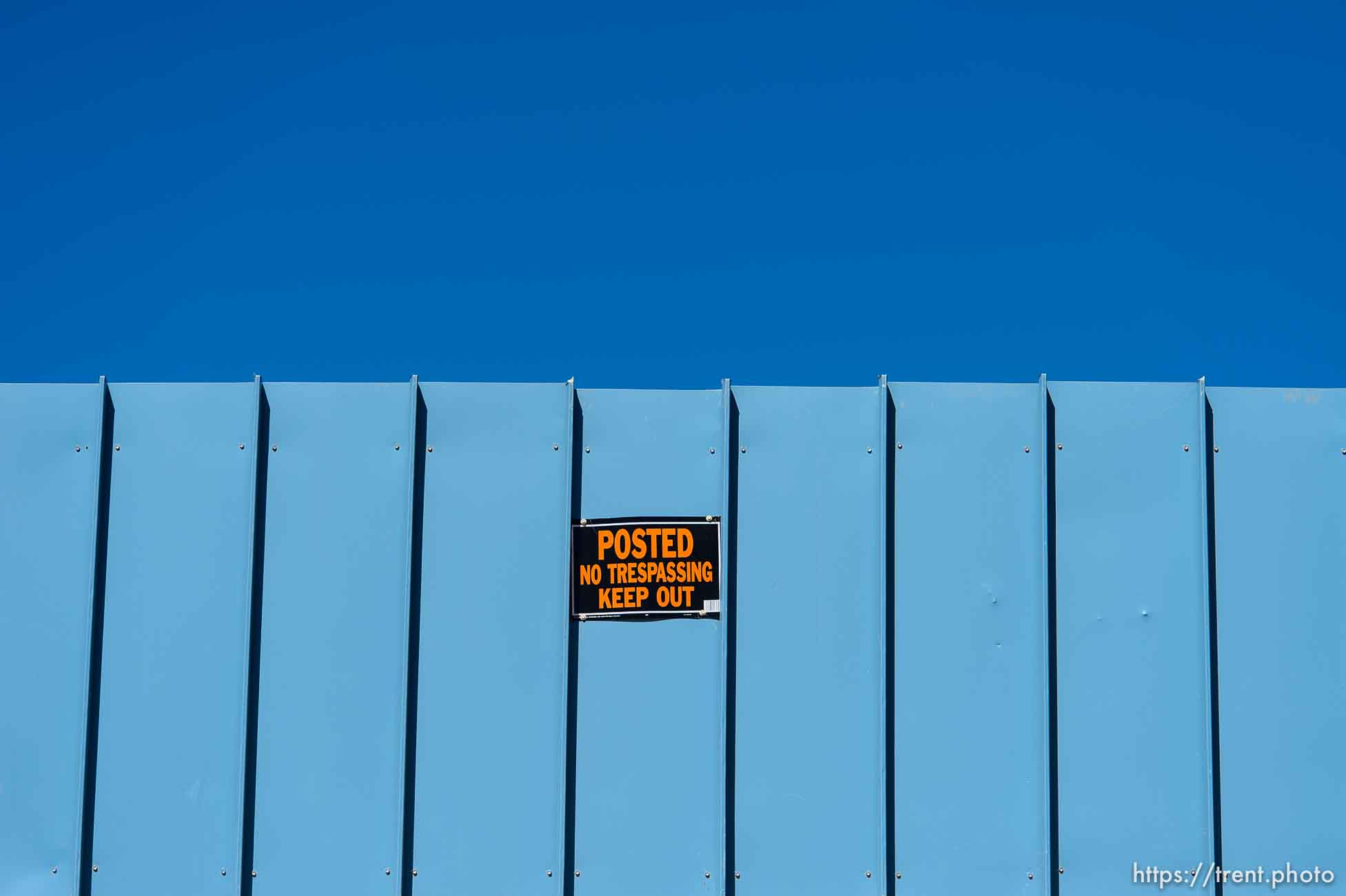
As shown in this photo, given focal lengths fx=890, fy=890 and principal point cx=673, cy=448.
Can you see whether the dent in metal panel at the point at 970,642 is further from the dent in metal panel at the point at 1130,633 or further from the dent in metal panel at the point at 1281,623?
the dent in metal panel at the point at 1281,623

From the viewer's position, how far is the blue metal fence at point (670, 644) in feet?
15.1

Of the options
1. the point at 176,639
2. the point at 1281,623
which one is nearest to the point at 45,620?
the point at 176,639

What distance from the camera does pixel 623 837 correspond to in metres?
4.60

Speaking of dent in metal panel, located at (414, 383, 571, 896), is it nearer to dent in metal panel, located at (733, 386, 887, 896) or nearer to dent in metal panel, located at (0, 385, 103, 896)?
dent in metal panel, located at (733, 386, 887, 896)

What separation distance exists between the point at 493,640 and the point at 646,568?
2.90ft

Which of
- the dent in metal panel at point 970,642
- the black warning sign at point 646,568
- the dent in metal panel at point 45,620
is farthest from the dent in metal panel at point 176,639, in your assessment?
the dent in metal panel at point 970,642

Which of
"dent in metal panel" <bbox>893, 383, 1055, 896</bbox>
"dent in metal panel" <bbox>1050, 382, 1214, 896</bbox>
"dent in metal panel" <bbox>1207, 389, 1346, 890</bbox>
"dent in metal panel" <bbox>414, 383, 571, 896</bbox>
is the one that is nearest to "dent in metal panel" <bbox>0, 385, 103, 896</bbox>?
"dent in metal panel" <bbox>414, 383, 571, 896</bbox>

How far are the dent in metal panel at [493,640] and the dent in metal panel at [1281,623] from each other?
11.6 feet

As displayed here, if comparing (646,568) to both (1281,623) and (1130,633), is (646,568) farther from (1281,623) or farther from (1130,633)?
(1281,623)

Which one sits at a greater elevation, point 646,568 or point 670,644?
point 646,568

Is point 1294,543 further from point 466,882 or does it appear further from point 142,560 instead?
point 142,560

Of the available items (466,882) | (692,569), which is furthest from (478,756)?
(692,569)

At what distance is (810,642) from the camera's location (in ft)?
15.3

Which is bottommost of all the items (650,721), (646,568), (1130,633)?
(650,721)
